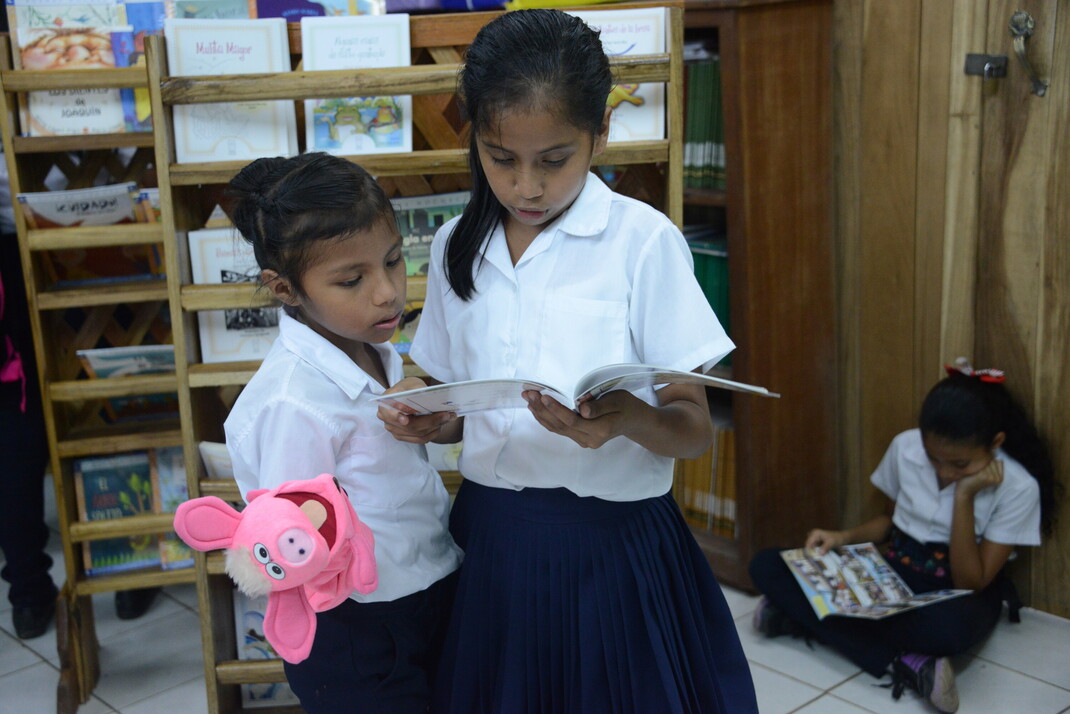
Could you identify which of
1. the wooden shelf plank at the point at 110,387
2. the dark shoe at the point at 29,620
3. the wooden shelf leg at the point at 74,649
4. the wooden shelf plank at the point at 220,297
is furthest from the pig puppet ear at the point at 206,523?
the dark shoe at the point at 29,620

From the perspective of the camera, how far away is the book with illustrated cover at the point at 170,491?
7.68 feet

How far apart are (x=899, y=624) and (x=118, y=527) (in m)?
1.73

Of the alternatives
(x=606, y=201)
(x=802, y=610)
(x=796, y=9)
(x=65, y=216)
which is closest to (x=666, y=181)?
(x=606, y=201)

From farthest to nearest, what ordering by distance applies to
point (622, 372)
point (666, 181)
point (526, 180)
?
point (666, 181)
point (526, 180)
point (622, 372)

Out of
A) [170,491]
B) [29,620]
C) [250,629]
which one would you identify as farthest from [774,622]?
[29,620]

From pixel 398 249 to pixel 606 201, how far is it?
0.27m

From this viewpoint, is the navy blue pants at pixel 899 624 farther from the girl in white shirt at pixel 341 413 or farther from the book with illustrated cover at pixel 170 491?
the book with illustrated cover at pixel 170 491

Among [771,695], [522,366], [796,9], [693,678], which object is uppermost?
[796,9]

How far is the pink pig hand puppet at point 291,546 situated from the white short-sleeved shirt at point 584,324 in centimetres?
23

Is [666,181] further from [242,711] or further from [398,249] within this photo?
[242,711]

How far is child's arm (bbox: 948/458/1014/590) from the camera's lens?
7.33 feet

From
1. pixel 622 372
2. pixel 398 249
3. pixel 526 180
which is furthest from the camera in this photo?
pixel 398 249

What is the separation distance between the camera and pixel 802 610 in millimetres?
2346

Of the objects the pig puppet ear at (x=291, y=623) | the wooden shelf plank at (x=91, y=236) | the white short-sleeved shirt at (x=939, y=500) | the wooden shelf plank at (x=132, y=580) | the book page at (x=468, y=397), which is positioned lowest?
the wooden shelf plank at (x=132, y=580)
